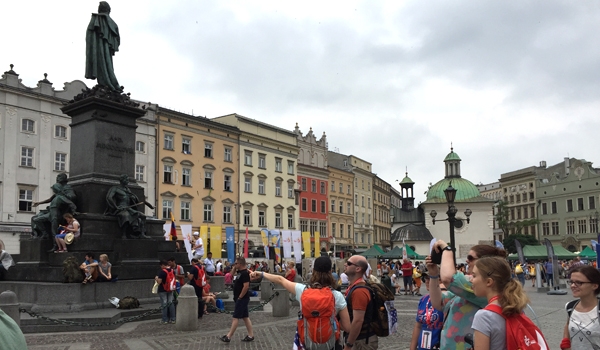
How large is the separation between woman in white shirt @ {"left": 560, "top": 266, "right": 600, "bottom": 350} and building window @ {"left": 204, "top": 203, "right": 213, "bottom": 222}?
50.1 m

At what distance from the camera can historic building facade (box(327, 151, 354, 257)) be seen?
72.8 metres

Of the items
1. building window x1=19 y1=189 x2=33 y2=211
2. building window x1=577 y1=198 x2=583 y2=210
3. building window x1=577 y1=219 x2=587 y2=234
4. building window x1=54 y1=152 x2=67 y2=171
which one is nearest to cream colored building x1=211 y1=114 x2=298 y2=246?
building window x1=54 y1=152 x2=67 y2=171

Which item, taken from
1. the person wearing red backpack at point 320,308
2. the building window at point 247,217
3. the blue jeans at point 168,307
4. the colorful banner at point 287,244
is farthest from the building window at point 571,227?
the person wearing red backpack at point 320,308

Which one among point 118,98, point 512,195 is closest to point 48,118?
point 118,98

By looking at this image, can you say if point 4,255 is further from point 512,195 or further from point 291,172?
point 512,195

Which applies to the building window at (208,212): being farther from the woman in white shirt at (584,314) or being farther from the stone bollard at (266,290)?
the woman in white shirt at (584,314)

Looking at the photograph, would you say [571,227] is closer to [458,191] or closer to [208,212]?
[458,191]

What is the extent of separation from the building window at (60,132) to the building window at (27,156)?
240cm

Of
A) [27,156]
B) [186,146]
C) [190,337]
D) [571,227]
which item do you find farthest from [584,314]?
[571,227]

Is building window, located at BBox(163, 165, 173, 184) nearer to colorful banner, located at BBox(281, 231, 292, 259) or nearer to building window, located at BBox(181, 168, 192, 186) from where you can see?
building window, located at BBox(181, 168, 192, 186)

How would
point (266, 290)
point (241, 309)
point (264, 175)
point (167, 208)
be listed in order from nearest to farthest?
point (241, 309) → point (266, 290) → point (167, 208) → point (264, 175)

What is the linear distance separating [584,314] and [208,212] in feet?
166

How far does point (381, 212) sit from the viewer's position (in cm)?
8962

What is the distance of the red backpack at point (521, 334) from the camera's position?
10.8 feet
